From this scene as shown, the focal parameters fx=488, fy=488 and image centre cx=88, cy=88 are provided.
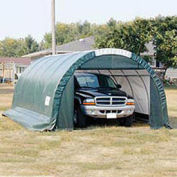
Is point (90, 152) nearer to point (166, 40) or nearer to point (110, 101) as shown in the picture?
point (110, 101)

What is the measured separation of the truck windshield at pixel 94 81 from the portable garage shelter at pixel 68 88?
2.47 feet

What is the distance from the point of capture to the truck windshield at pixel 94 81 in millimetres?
15905

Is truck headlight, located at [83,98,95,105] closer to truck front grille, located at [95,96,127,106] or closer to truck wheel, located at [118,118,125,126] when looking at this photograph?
truck front grille, located at [95,96,127,106]

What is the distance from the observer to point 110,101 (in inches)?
574

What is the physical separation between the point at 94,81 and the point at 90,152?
18.5 ft

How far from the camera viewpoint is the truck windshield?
15.9 metres

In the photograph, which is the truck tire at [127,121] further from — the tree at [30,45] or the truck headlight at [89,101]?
the tree at [30,45]

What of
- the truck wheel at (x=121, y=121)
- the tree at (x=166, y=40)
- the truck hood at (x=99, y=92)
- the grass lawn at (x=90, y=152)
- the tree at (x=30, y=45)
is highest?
the tree at (x=30, y=45)

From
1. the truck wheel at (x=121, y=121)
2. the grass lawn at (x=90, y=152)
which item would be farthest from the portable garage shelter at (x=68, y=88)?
the truck wheel at (x=121, y=121)

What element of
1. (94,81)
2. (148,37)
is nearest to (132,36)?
(148,37)

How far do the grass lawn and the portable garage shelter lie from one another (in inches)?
20.3

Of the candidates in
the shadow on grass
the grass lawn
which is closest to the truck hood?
the grass lawn

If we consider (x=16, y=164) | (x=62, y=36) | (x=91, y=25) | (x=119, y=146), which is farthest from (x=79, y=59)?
(x=91, y=25)

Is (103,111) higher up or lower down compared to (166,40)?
lower down
